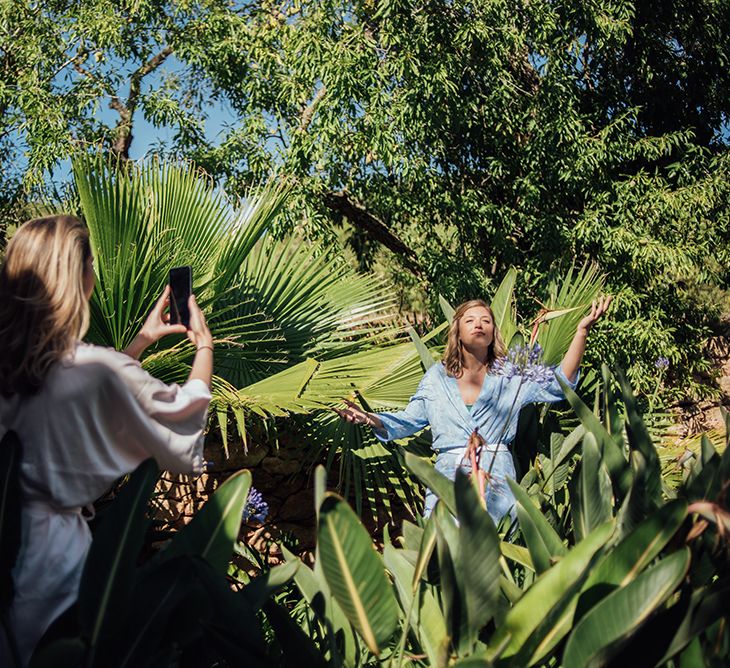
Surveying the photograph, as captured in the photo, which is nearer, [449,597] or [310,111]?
[449,597]

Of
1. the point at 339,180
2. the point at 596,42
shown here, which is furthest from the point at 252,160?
the point at 596,42

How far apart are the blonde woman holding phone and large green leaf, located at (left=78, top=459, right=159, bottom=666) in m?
0.09

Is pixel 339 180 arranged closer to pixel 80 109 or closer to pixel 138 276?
pixel 80 109

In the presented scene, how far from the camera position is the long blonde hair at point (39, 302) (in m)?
1.56

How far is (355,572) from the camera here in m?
1.47

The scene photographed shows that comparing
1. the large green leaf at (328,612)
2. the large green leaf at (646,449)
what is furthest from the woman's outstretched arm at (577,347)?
the large green leaf at (328,612)

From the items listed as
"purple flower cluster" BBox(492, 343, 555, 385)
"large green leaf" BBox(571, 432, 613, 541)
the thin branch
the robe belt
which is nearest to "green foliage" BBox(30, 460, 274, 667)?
the robe belt

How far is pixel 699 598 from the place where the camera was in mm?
1593

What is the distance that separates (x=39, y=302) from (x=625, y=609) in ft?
3.81

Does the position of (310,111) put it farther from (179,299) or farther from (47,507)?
(47,507)

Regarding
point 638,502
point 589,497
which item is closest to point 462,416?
point 589,497

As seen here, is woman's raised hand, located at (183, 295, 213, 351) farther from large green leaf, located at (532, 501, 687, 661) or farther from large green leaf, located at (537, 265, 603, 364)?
large green leaf, located at (537, 265, 603, 364)

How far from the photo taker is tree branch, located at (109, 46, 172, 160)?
325 inches

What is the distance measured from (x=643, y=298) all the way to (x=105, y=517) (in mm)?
6280
